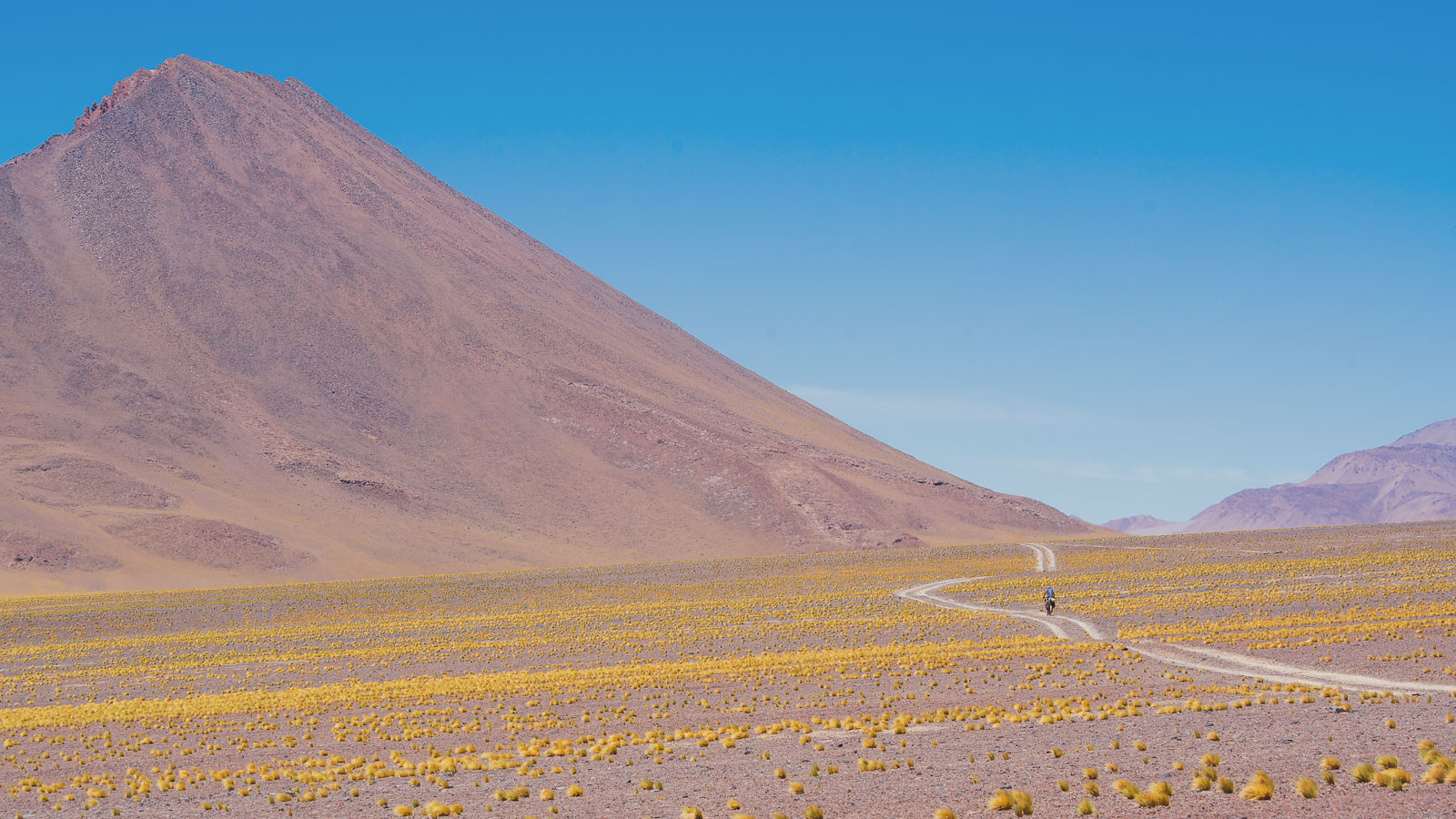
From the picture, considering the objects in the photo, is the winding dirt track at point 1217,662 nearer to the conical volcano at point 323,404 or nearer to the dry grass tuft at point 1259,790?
the dry grass tuft at point 1259,790

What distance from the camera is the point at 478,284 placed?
450 ft

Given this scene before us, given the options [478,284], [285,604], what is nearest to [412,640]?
[285,604]

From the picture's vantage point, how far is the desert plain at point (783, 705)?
12.4m

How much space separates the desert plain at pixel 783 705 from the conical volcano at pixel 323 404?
34.8 metres

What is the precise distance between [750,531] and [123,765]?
8273 centimetres

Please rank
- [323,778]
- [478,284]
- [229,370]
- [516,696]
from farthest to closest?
[478,284] → [229,370] → [516,696] → [323,778]

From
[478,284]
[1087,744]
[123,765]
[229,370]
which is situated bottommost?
[123,765]

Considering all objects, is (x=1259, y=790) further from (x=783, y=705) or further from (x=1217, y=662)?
(x=1217, y=662)

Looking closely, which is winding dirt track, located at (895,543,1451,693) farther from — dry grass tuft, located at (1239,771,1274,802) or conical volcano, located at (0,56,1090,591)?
conical volcano, located at (0,56,1090,591)

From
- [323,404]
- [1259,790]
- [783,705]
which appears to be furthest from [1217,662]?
[323,404]

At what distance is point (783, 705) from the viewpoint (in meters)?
21.2

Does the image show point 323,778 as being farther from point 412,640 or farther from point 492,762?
point 412,640

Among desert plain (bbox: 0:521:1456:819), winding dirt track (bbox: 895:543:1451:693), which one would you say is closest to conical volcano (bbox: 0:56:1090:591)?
desert plain (bbox: 0:521:1456:819)

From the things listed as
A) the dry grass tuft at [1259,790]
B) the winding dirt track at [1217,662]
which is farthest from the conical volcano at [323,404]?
the dry grass tuft at [1259,790]
